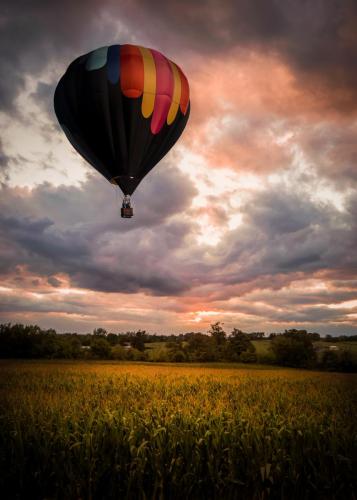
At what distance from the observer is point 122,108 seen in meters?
19.3

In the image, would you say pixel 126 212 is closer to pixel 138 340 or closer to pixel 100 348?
pixel 100 348

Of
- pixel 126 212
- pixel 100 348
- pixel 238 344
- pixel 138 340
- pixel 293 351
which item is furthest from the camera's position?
pixel 138 340

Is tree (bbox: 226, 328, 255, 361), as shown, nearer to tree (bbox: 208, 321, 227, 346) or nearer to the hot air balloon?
tree (bbox: 208, 321, 227, 346)

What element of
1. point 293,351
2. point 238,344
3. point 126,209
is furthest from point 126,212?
point 238,344

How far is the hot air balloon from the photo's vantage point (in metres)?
19.3

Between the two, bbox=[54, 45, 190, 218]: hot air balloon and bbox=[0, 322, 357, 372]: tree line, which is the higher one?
bbox=[54, 45, 190, 218]: hot air balloon

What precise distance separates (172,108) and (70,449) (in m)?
18.0

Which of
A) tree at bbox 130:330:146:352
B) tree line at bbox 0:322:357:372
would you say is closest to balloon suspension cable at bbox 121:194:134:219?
tree line at bbox 0:322:357:372

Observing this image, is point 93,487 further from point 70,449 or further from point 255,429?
point 255,429

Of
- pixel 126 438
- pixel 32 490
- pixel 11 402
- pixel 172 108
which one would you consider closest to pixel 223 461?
pixel 126 438

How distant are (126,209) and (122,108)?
5122mm

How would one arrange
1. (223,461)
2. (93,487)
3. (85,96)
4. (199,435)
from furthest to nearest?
1. (85,96)
2. (199,435)
3. (223,461)
4. (93,487)

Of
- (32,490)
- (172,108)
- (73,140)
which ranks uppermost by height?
(172,108)

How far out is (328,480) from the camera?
5.70m
